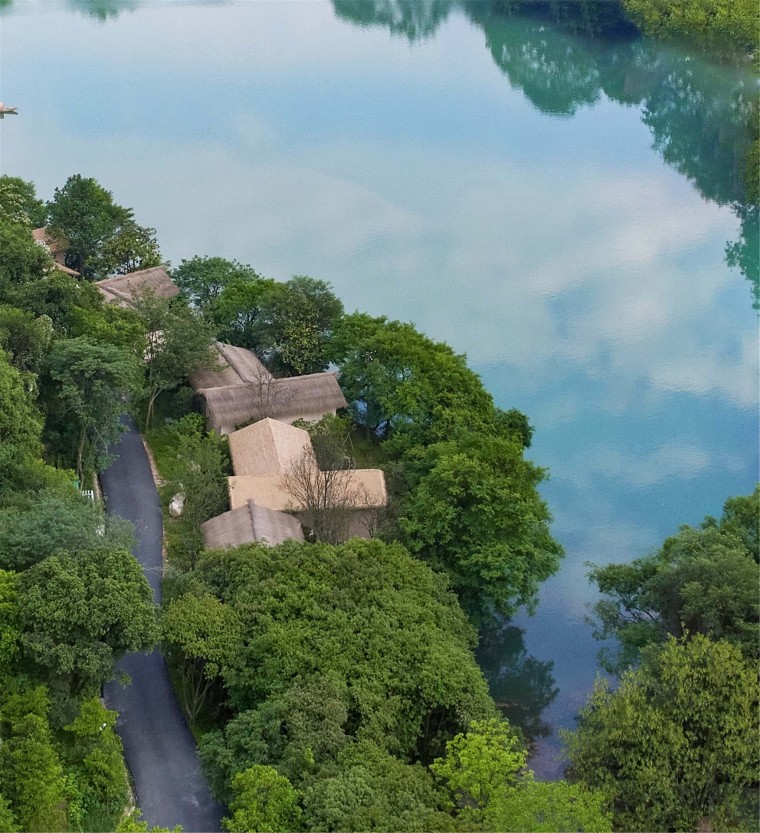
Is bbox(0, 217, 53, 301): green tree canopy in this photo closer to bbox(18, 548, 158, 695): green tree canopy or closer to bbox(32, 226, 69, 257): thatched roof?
bbox(32, 226, 69, 257): thatched roof

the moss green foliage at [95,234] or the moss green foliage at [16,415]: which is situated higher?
the moss green foliage at [95,234]

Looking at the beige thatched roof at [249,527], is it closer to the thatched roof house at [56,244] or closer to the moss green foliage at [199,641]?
the moss green foliage at [199,641]

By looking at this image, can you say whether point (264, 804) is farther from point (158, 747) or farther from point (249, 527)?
point (249, 527)

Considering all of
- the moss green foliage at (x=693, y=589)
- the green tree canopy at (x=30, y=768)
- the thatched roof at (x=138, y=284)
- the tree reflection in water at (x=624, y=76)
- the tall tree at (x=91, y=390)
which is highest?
the tree reflection in water at (x=624, y=76)

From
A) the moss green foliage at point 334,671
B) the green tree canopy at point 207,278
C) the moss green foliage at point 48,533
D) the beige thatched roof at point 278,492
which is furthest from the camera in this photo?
the green tree canopy at point 207,278

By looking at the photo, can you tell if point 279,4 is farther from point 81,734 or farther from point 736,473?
point 81,734

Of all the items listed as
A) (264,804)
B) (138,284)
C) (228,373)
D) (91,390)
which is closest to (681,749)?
(264,804)

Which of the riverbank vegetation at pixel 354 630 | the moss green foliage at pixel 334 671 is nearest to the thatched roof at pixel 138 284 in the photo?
the riverbank vegetation at pixel 354 630
